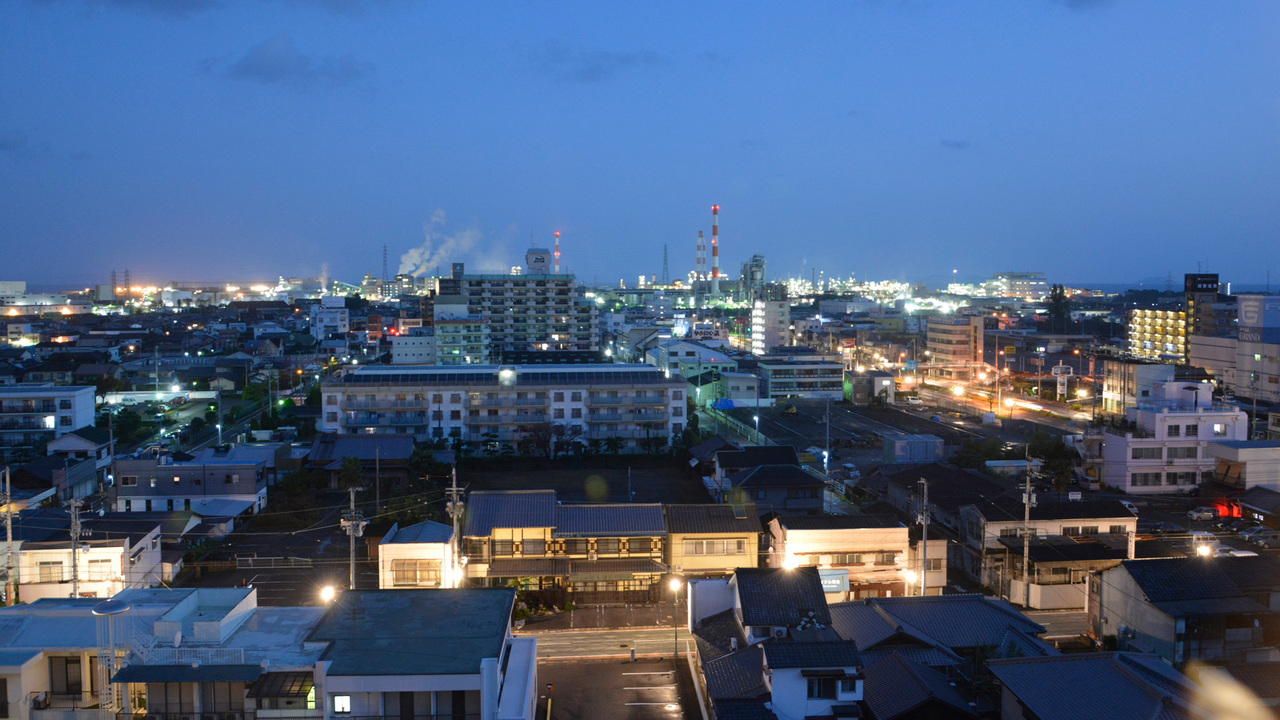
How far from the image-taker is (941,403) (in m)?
20.8

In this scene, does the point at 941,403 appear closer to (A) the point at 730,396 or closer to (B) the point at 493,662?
(A) the point at 730,396

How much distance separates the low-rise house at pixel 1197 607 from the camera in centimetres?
618

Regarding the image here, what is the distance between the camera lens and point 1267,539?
29.3ft

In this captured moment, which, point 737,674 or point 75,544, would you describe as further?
point 75,544

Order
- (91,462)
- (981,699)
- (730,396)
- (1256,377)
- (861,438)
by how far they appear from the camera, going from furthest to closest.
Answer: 1. (730,396)
2. (1256,377)
3. (861,438)
4. (91,462)
5. (981,699)

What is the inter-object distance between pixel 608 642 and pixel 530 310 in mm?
21174

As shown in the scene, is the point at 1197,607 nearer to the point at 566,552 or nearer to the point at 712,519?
the point at 712,519

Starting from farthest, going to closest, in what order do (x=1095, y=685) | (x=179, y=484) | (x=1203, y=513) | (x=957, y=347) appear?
1. (x=957, y=347)
2. (x=179, y=484)
3. (x=1203, y=513)
4. (x=1095, y=685)

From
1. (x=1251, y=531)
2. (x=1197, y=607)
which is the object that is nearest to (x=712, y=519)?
(x=1197, y=607)

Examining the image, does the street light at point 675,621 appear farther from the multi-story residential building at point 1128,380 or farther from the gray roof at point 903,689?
the multi-story residential building at point 1128,380

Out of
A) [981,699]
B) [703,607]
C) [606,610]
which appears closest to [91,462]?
[606,610]

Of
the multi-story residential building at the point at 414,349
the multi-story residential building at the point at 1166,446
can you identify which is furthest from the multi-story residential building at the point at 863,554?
the multi-story residential building at the point at 414,349

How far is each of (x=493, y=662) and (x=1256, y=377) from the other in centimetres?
2049

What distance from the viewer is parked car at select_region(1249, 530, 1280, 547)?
8.73m
